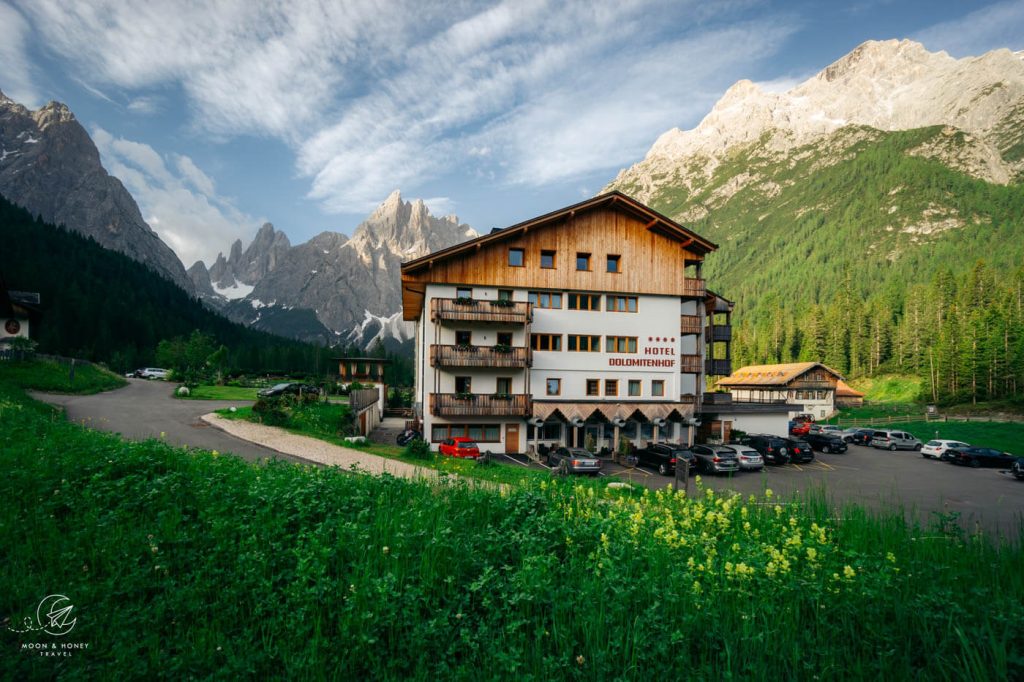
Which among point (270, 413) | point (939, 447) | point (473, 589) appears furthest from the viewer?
point (939, 447)

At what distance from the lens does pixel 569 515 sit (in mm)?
8523

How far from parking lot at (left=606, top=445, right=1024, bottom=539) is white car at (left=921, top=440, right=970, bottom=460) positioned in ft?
3.21

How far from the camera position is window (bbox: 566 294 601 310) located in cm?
3281

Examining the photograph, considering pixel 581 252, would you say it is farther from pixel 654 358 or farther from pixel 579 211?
pixel 654 358

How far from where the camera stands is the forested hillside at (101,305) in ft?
283

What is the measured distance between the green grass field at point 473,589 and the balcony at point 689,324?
1077 inches

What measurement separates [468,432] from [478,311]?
8608 millimetres

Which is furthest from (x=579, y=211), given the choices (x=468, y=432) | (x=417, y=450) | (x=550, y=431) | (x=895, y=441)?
(x=895, y=441)

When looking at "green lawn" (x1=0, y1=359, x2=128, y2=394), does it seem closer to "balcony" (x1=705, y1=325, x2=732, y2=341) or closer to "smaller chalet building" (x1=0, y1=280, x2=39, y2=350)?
"smaller chalet building" (x1=0, y1=280, x2=39, y2=350)

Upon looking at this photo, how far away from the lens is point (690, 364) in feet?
115

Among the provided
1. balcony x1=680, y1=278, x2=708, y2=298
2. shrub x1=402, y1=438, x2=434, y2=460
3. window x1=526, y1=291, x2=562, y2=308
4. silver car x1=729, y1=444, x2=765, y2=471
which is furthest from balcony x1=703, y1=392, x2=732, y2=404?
shrub x1=402, y1=438, x2=434, y2=460

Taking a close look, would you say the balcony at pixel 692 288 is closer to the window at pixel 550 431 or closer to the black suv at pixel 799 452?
the black suv at pixel 799 452

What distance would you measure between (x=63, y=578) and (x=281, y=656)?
3977mm

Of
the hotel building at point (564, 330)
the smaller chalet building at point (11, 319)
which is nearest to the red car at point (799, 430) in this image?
the hotel building at point (564, 330)
